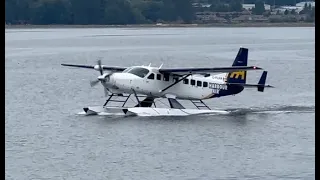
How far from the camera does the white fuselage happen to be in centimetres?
2641

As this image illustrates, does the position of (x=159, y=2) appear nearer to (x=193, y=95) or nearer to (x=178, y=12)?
(x=178, y=12)

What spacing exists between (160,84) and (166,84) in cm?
22

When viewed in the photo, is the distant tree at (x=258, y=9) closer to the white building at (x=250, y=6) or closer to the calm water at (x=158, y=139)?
the white building at (x=250, y=6)

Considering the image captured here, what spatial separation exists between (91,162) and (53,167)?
44.3 inches

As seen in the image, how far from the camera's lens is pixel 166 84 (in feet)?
90.9

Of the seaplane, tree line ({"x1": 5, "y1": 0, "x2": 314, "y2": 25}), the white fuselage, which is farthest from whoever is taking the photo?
tree line ({"x1": 5, "y1": 0, "x2": 314, "y2": 25})

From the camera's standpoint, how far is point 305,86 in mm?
42938

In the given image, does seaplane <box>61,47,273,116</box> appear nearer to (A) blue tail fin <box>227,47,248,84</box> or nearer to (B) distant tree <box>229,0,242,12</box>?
(A) blue tail fin <box>227,47,248,84</box>

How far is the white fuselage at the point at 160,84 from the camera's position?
26.4 m

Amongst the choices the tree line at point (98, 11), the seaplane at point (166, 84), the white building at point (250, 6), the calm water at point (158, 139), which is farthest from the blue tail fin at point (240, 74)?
the white building at point (250, 6)

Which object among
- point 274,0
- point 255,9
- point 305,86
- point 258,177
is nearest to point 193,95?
point 258,177

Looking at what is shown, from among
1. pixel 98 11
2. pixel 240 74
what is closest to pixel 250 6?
pixel 98 11

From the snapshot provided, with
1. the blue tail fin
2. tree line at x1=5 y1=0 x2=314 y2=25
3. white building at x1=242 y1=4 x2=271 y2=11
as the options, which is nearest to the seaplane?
the blue tail fin

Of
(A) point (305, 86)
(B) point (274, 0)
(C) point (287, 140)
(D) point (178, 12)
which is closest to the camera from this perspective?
(C) point (287, 140)
